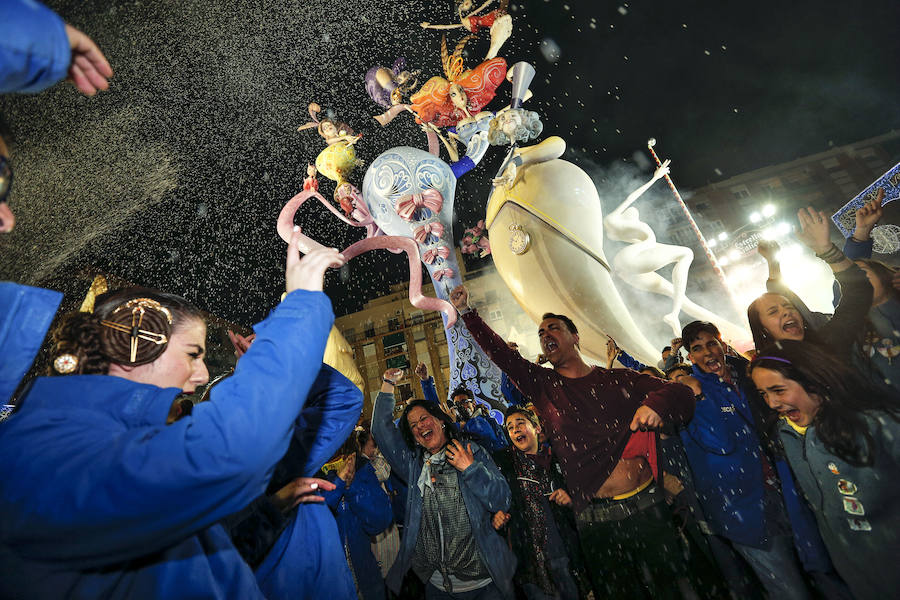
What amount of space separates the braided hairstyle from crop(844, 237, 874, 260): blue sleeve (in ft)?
16.0

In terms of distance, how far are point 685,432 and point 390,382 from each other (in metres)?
2.59

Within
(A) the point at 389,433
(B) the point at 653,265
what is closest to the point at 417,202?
(A) the point at 389,433

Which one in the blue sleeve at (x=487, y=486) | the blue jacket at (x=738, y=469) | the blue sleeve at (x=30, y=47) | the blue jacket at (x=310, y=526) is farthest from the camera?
the blue sleeve at (x=487, y=486)

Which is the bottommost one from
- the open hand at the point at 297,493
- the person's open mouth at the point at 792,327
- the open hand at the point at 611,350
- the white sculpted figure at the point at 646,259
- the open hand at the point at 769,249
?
the open hand at the point at 297,493

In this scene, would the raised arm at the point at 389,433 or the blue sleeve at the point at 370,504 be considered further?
the blue sleeve at the point at 370,504

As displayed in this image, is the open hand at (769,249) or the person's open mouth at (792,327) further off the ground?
the open hand at (769,249)

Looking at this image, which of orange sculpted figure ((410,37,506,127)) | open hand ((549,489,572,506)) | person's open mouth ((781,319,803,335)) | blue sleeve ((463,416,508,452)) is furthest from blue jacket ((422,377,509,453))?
orange sculpted figure ((410,37,506,127))

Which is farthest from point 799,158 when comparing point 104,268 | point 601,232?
point 104,268

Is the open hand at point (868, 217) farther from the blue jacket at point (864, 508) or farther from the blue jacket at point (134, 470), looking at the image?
the blue jacket at point (134, 470)

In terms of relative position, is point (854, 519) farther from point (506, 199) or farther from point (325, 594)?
point (506, 199)

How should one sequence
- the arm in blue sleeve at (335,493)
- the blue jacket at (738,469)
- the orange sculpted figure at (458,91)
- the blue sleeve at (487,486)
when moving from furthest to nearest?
the orange sculpted figure at (458,91)
the arm in blue sleeve at (335,493)
the blue sleeve at (487,486)
the blue jacket at (738,469)

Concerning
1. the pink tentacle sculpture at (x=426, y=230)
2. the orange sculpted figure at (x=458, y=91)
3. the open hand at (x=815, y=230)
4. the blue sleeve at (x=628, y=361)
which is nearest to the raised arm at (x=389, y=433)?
the pink tentacle sculpture at (x=426, y=230)

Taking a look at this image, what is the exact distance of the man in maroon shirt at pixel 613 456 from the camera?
3322 millimetres

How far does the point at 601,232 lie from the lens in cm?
492
